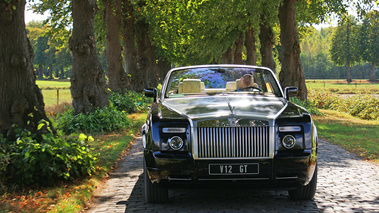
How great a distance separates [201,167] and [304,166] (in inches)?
47.4

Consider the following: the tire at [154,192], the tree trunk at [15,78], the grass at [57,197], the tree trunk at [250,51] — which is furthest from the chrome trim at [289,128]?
the tree trunk at [250,51]

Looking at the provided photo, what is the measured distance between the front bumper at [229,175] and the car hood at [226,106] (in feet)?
1.65

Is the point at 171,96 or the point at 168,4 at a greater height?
the point at 168,4

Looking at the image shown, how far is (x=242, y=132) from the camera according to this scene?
5395 mm

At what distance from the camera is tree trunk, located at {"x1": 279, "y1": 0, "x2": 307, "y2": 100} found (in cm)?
2227

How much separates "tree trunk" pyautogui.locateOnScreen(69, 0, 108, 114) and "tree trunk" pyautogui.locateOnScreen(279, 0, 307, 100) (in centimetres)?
1075

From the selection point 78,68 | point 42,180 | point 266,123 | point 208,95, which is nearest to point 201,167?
point 266,123

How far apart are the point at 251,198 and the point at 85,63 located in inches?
365

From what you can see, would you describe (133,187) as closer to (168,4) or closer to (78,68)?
(78,68)

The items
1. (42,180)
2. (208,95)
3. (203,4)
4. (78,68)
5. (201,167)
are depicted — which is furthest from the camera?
(203,4)

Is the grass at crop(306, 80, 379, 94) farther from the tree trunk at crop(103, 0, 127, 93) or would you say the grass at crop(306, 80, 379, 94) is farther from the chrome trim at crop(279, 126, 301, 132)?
the chrome trim at crop(279, 126, 301, 132)

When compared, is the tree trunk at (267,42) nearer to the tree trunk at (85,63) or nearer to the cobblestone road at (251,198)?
the tree trunk at (85,63)

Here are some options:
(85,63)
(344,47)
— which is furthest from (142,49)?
(344,47)

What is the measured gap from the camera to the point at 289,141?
17.9ft
